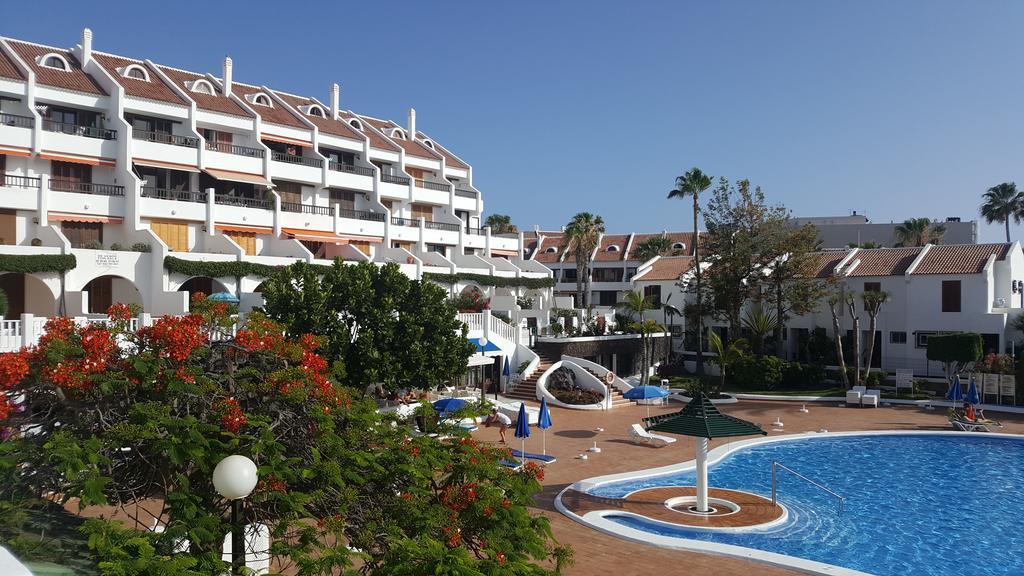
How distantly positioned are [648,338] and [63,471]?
40.1m

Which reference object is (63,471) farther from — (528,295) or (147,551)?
(528,295)

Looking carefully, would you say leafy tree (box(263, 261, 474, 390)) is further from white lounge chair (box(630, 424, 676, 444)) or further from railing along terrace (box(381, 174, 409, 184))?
railing along terrace (box(381, 174, 409, 184))

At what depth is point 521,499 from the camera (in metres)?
10.9

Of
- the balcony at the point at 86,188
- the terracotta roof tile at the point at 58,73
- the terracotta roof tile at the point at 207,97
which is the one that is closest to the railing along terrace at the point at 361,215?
the terracotta roof tile at the point at 207,97

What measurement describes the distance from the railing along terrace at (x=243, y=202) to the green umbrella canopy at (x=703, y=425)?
3076 centimetres

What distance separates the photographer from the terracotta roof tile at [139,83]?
140 feet

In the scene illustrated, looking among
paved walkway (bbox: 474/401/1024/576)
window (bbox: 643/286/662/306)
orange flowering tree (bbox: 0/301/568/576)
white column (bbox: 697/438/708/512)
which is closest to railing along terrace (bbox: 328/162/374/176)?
window (bbox: 643/286/662/306)

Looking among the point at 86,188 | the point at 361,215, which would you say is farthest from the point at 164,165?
the point at 361,215

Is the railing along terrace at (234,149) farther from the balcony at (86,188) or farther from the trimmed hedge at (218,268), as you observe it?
the trimmed hedge at (218,268)

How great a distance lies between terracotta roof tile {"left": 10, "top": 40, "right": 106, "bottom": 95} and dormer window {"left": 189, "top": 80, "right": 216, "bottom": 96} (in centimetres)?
661

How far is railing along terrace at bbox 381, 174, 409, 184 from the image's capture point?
55562 millimetres

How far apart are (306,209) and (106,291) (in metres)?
13.4

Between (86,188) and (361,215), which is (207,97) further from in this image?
(361,215)

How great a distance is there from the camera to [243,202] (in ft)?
147
